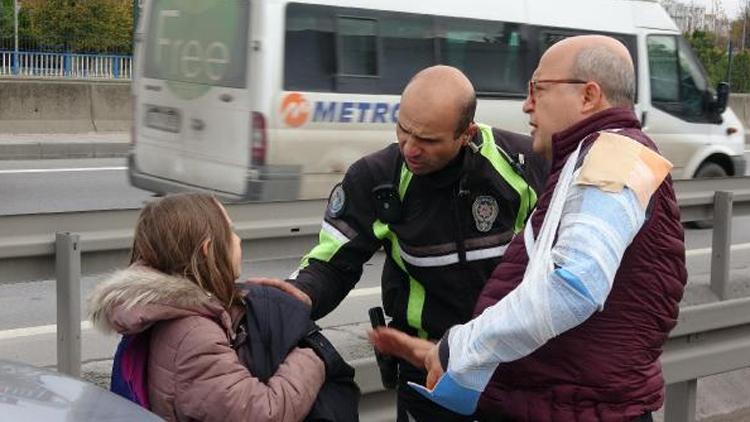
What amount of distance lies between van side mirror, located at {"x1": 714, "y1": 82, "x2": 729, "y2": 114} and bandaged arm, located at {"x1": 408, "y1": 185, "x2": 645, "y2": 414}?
11.4 metres

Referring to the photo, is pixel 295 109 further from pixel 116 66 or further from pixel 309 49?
pixel 116 66

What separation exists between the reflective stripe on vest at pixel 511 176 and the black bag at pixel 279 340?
0.60 meters

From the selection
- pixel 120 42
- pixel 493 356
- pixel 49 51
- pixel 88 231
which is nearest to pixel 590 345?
pixel 493 356

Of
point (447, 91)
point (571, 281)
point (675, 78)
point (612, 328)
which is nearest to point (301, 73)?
point (675, 78)

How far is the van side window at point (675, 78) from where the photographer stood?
13.0m

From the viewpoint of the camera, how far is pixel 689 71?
1316 cm

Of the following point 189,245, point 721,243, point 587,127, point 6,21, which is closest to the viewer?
point 587,127

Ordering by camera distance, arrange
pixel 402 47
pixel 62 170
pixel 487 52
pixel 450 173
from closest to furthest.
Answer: pixel 450 173, pixel 402 47, pixel 487 52, pixel 62 170

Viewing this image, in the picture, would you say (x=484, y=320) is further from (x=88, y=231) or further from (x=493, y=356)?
(x=88, y=231)

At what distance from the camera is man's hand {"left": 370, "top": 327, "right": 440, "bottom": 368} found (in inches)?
102

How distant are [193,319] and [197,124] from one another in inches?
318

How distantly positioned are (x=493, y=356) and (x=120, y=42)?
93.2 ft

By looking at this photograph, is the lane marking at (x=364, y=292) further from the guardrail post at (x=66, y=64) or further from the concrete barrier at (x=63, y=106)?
the guardrail post at (x=66, y=64)

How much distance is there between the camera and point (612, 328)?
2.34 meters
